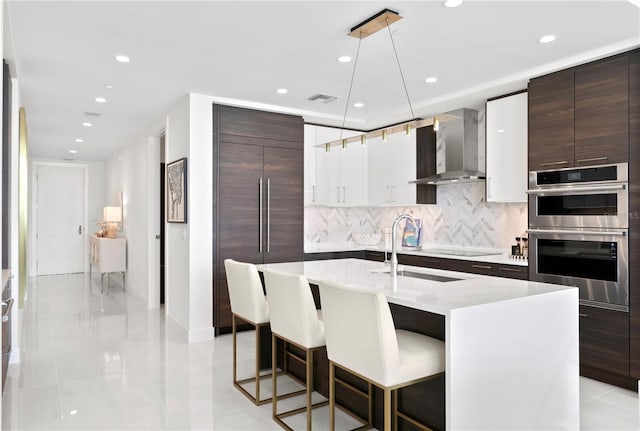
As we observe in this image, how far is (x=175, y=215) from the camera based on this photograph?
16.4 feet

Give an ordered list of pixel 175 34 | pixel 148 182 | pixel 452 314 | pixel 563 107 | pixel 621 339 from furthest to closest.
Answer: pixel 148 182 → pixel 563 107 → pixel 621 339 → pixel 175 34 → pixel 452 314

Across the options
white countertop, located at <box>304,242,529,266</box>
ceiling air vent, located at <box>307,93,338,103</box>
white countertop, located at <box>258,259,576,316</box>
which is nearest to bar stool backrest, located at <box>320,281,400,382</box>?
white countertop, located at <box>258,259,576,316</box>

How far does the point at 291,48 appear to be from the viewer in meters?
3.34

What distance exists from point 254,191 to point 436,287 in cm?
294

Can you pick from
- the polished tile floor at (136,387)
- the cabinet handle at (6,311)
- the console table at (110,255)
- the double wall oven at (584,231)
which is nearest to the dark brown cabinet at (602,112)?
the double wall oven at (584,231)

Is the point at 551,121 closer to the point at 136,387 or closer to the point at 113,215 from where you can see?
the point at 136,387

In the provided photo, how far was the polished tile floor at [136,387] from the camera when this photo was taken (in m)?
2.81

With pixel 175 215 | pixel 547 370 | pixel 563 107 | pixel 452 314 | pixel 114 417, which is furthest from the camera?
pixel 175 215

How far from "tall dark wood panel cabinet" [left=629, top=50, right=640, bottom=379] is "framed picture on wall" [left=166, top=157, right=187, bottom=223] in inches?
153

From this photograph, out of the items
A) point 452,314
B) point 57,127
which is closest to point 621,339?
point 452,314

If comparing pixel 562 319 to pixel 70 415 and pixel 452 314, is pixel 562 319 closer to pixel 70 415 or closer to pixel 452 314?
pixel 452 314

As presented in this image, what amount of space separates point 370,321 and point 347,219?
4.54m

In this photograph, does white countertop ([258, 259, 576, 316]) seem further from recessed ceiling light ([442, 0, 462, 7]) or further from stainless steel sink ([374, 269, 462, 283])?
recessed ceiling light ([442, 0, 462, 7])

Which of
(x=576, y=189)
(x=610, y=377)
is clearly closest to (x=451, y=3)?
(x=576, y=189)
